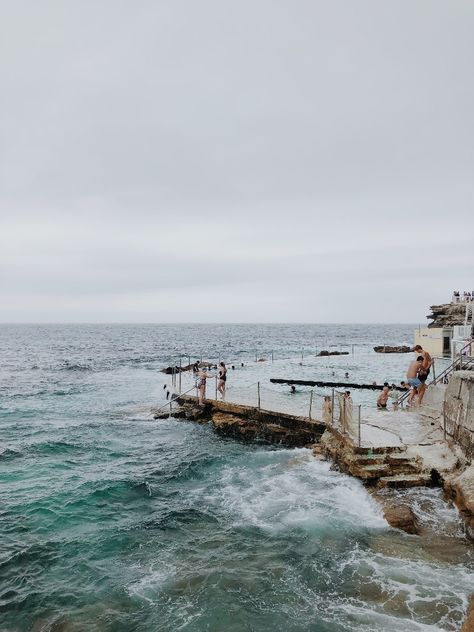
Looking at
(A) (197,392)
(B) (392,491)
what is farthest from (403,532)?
(A) (197,392)

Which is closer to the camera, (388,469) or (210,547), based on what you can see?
(210,547)

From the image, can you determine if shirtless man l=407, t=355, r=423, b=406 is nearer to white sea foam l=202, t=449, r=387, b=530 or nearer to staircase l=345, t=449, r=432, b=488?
staircase l=345, t=449, r=432, b=488

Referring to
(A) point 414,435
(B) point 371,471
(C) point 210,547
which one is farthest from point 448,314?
(C) point 210,547

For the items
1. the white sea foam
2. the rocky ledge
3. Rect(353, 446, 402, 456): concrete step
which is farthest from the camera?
the rocky ledge

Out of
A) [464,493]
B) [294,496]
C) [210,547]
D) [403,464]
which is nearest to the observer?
[210,547]

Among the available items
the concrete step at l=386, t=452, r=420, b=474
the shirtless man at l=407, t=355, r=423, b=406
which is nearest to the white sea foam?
the concrete step at l=386, t=452, r=420, b=474

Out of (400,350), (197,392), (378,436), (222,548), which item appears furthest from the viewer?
(400,350)

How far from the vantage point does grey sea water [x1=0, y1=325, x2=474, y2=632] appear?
25.6 feet

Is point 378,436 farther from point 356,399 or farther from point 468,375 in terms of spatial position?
point 356,399

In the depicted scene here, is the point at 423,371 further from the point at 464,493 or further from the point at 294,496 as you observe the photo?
the point at 294,496

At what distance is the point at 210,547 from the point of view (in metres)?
10.3

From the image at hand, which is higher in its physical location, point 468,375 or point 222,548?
point 468,375

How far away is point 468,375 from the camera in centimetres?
1262

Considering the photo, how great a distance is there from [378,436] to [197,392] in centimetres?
1206
